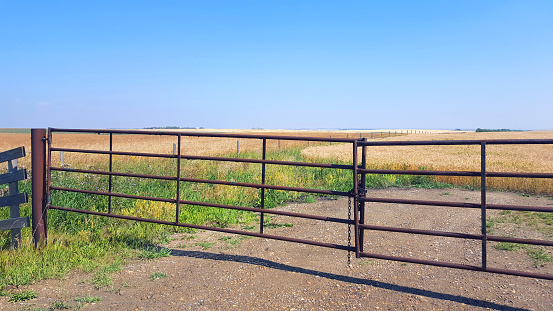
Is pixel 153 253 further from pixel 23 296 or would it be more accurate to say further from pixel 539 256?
pixel 539 256

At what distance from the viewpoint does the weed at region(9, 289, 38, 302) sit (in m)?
4.14

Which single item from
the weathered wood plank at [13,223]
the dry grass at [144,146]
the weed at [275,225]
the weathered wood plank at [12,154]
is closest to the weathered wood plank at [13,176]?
the weathered wood plank at [12,154]

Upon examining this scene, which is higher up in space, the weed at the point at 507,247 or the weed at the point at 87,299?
the weed at the point at 507,247

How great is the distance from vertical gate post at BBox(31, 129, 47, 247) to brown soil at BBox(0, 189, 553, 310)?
1538mm

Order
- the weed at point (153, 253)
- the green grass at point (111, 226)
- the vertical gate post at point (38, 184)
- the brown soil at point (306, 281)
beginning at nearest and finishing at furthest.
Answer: the brown soil at point (306, 281) < the green grass at point (111, 226) < the weed at point (153, 253) < the vertical gate post at point (38, 184)

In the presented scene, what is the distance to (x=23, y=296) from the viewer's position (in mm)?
4172

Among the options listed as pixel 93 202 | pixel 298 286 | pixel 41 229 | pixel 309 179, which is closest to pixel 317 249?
pixel 298 286

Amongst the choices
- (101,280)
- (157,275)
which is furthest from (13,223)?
(157,275)

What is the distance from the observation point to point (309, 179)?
13.3 meters

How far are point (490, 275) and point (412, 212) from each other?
13.1ft

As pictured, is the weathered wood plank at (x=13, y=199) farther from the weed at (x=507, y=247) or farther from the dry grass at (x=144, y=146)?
the dry grass at (x=144, y=146)

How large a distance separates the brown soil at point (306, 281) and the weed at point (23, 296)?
0.22 ft

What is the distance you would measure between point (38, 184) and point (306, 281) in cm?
442

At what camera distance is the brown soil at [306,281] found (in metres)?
4.11
